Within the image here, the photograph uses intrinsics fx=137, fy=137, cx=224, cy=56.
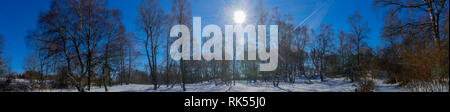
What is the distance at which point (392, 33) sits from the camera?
4.77 m

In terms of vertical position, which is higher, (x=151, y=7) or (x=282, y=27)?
(x=151, y=7)
